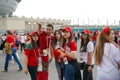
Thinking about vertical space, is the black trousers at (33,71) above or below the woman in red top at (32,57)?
below

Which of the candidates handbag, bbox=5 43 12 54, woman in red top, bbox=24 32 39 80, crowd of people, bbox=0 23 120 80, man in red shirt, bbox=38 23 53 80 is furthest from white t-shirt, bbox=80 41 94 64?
handbag, bbox=5 43 12 54

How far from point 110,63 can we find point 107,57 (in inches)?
4.0

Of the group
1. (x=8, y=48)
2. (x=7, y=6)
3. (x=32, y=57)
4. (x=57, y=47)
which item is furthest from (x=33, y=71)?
(x=7, y=6)

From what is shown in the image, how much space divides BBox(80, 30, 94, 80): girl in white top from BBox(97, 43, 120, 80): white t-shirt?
267cm

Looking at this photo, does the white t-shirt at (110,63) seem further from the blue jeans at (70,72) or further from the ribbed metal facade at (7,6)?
the ribbed metal facade at (7,6)

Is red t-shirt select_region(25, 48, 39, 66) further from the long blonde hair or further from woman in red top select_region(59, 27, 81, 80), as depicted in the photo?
the long blonde hair

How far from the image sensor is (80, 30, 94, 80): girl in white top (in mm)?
7750

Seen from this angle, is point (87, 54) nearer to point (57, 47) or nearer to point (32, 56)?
point (57, 47)

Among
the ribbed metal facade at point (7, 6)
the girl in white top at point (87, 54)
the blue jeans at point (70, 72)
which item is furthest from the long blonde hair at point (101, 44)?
the ribbed metal facade at point (7, 6)

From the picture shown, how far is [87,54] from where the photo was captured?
25.8 ft

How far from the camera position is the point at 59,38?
24.4ft

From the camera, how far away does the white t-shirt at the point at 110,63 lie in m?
4.99

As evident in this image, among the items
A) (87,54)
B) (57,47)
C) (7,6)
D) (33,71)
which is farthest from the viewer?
(7,6)

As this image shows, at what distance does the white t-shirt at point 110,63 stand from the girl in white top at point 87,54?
2.67 meters
